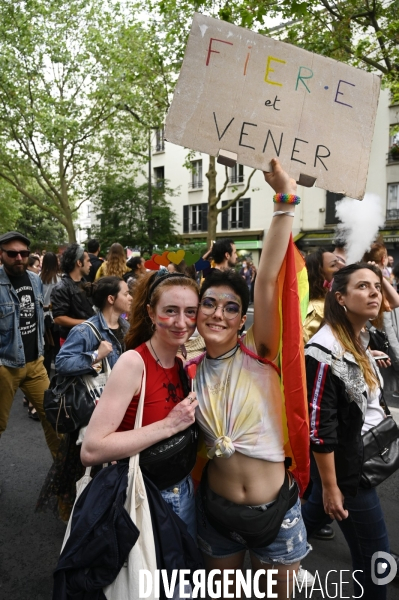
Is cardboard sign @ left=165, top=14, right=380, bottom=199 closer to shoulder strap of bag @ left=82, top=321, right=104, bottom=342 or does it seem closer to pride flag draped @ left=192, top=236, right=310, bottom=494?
pride flag draped @ left=192, top=236, right=310, bottom=494

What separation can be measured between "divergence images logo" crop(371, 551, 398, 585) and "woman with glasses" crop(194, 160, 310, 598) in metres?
0.53

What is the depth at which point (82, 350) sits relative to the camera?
307 cm

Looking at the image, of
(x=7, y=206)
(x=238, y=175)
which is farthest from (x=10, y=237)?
(x=7, y=206)

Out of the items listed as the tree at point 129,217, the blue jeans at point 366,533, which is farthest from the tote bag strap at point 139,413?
the tree at point 129,217

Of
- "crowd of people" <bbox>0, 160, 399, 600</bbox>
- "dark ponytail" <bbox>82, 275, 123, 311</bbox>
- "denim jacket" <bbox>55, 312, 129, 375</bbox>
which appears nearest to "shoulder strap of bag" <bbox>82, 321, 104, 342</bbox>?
"denim jacket" <bbox>55, 312, 129, 375</bbox>

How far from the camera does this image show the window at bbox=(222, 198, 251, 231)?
96.1 feet

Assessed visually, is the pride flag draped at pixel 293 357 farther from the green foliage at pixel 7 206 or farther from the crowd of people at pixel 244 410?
the green foliage at pixel 7 206

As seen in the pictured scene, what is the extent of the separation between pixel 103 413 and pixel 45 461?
3.18m

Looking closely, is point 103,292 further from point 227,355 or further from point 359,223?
point 359,223

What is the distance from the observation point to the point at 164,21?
45.3 feet

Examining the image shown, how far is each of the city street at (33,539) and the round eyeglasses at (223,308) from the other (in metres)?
1.84

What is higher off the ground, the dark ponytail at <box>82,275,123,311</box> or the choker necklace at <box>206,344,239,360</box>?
the dark ponytail at <box>82,275,123,311</box>

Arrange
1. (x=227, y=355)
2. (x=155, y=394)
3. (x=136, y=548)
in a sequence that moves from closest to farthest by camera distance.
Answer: (x=136, y=548) → (x=155, y=394) → (x=227, y=355)

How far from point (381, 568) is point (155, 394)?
141cm
